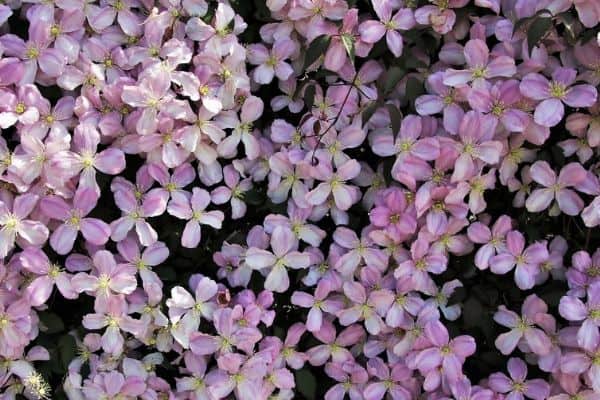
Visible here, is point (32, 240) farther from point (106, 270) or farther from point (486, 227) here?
point (486, 227)

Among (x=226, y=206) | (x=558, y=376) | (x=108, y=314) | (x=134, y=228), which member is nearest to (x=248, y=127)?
(x=226, y=206)

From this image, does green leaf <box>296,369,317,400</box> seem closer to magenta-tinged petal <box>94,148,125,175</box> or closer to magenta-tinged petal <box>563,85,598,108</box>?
magenta-tinged petal <box>94,148,125,175</box>

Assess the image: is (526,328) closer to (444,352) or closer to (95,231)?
(444,352)

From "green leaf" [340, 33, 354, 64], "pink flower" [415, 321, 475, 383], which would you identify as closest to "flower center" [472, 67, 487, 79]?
"green leaf" [340, 33, 354, 64]

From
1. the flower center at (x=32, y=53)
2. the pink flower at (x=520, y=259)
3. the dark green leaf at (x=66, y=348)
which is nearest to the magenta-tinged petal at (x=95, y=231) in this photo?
the dark green leaf at (x=66, y=348)

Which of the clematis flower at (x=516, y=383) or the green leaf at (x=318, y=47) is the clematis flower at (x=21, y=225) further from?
the clematis flower at (x=516, y=383)
